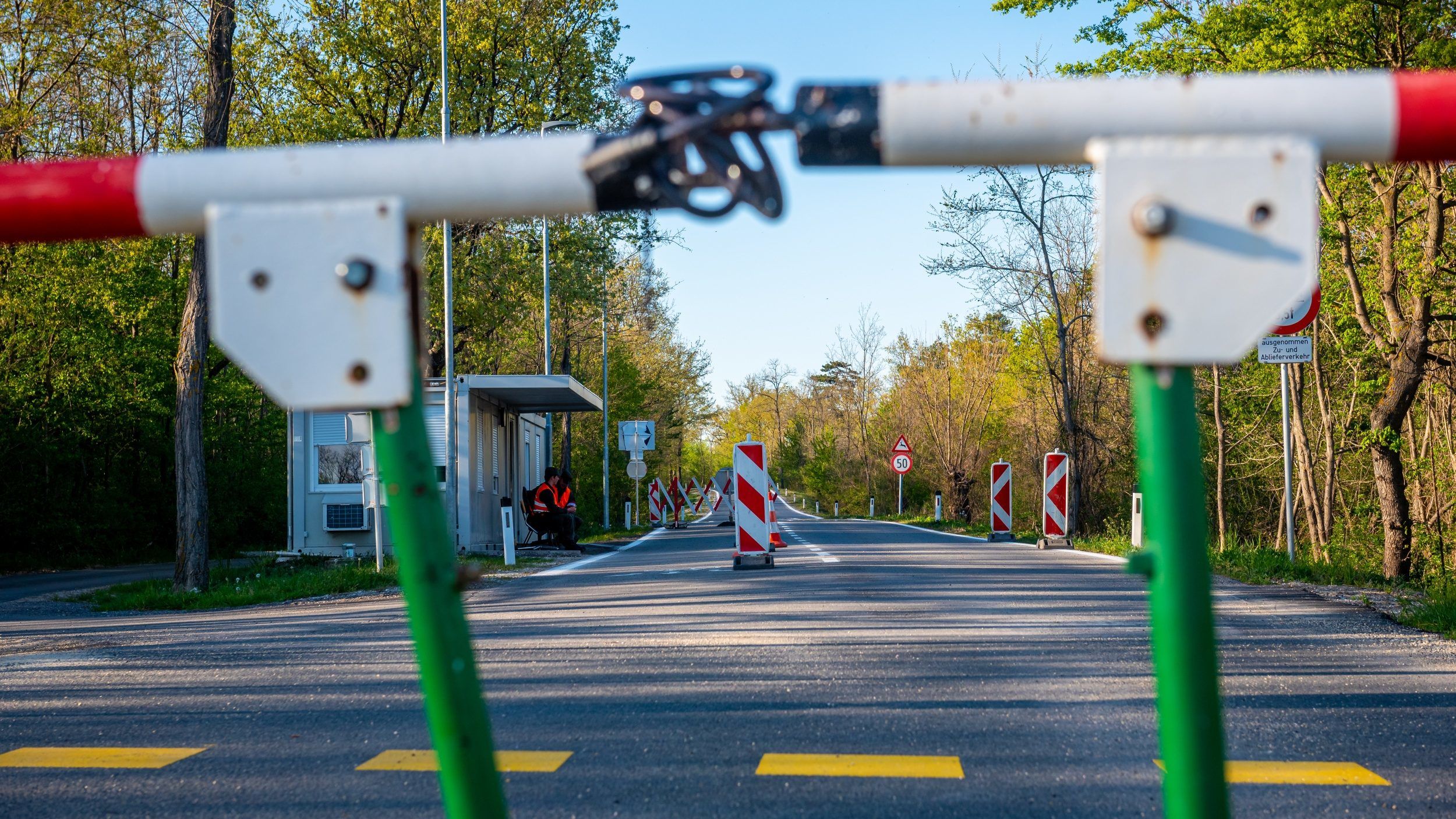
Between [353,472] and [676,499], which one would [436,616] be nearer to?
[353,472]

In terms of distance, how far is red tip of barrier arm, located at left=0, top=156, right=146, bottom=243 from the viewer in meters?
1.70

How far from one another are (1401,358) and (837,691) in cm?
1315

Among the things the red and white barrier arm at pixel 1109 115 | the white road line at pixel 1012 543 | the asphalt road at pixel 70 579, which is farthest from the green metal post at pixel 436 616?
the asphalt road at pixel 70 579

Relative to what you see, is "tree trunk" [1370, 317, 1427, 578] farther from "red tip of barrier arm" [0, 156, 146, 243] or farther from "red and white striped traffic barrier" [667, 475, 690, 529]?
"red and white striped traffic barrier" [667, 475, 690, 529]

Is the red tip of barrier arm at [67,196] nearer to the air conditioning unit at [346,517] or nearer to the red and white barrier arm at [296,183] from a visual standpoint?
the red and white barrier arm at [296,183]

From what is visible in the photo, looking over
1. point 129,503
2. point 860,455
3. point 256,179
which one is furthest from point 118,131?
point 860,455

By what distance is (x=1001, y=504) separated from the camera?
2492cm

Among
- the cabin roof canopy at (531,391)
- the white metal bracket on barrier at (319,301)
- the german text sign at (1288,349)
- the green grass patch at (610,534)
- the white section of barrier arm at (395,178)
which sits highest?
the cabin roof canopy at (531,391)

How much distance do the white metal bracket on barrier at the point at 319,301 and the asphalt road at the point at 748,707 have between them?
2610 mm

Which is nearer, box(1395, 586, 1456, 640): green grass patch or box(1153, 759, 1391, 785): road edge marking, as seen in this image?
box(1153, 759, 1391, 785): road edge marking

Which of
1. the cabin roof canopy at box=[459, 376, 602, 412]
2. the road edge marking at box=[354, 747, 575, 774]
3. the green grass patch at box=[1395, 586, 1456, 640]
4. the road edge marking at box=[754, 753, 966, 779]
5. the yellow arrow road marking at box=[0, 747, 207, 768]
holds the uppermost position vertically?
the cabin roof canopy at box=[459, 376, 602, 412]

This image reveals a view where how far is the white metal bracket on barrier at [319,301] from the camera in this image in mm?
1525

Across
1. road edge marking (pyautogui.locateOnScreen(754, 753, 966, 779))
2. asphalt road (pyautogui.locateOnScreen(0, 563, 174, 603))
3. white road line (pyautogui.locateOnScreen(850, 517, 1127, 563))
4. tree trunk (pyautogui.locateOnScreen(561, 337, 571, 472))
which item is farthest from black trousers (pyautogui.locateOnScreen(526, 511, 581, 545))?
road edge marking (pyautogui.locateOnScreen(754, 753, 966, 779))

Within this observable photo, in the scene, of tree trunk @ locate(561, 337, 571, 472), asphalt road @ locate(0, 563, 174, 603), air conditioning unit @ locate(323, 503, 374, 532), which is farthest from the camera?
tree trunk @ locate(561, 337, 571, 472)
